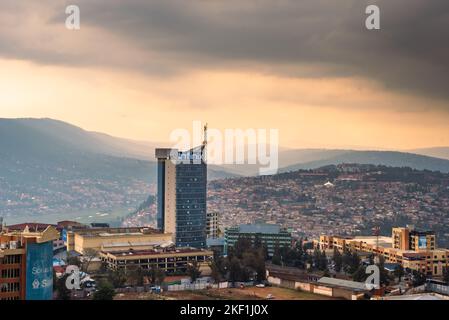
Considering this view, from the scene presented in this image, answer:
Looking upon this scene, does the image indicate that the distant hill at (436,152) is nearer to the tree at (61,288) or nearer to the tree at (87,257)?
the tree at (87,257)

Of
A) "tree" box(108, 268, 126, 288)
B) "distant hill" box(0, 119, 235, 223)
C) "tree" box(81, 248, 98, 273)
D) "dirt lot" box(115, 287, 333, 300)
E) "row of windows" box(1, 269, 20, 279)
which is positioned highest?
"distant hill" box(0, 119, 235, 223)

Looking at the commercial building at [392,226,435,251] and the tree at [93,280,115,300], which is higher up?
the commercial building at [392,226,435,251]

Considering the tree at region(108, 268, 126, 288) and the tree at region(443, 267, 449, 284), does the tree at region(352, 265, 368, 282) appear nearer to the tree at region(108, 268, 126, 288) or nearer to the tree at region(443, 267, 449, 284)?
the tree at region(443, 267, 449, 284)

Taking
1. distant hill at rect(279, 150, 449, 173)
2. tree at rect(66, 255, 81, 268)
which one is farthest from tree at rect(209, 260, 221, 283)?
distant hill at rect(279, 150, 449, 173)

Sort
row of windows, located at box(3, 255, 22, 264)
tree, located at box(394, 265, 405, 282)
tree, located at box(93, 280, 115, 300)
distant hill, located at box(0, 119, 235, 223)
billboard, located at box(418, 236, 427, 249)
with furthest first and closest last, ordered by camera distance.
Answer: distant hill, located at box(0, 119, 235, 223), billboard, located at box(418, 236, 427, 249), tree, located at box(394, 265, 405, 282), tree, located at box(93, 280, 115, 300), row of windows, located at box(3, 255, 22, 264)

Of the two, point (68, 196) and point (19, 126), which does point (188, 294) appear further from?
point (19, 126)

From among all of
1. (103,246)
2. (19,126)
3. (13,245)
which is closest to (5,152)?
(19,126)

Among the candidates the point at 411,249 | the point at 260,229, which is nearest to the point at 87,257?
the point at 260,229
